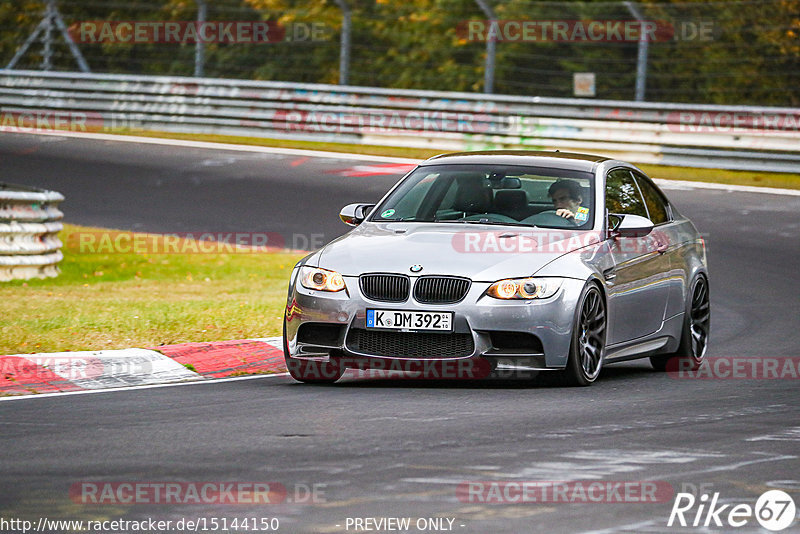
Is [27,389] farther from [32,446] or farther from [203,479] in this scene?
[203,479]

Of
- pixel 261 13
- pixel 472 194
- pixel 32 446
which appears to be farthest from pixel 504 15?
pixel 32 446

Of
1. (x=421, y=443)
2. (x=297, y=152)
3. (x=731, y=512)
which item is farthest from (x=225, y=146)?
(x=731, y=512)

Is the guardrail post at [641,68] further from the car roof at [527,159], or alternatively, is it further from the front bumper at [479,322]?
the front bumper at [479,322]

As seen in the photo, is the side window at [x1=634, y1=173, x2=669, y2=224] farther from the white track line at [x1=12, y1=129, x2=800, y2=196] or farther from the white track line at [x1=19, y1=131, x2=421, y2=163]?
the white track line at [x1=19, y1=131, x2=421, y2=163]

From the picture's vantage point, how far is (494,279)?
354 inches

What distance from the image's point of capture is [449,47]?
29625mm

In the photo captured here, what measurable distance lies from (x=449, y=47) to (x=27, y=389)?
2123cm

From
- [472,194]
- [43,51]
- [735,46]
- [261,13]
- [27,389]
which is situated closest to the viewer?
[27,389]

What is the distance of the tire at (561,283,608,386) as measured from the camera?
9216mm

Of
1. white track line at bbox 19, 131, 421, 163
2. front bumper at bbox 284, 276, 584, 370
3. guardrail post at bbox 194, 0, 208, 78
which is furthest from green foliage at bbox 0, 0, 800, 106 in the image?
front bumper at bbox 284, 276, 584, 370

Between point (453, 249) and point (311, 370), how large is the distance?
1.20 meters

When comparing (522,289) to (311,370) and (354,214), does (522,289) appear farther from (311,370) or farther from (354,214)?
(354,214)

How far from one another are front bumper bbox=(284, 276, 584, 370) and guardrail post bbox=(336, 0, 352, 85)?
1893 cm

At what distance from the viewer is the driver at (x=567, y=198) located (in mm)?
10094
